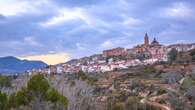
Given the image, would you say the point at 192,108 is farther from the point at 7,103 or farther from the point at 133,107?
the point at 7,103

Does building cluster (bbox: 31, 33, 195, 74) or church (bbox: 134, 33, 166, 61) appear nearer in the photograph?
building cluster (bbox: 31, 33, 195, 74)

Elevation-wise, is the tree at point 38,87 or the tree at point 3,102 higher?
the tree at point 38,87

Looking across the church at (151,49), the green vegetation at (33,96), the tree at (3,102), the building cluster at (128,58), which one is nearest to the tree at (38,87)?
the green vegetation at (33,96)

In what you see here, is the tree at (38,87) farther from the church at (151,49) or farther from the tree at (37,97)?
the church at (151,49)

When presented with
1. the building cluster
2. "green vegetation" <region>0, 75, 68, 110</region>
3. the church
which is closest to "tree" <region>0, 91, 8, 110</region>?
"green vegetation" <region>0, 75, 68, 110</region>

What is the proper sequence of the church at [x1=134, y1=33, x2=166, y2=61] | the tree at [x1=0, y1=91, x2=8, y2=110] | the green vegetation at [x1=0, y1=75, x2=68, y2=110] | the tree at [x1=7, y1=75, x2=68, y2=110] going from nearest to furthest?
the tree at [x1=7, y1=75, x2=68, y2=110], the tree at [x1=0, y1=91, x2=8, y2=110], the green vegetation at [x1=0, y1=75, x2=68, y2=110], the church at [x1=134, y1=33, x2=166, y2=61]

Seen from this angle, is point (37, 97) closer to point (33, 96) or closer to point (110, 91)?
point (33, 96)

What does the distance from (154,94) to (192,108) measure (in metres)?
13.5

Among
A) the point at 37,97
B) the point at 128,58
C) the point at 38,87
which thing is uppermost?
the point at 128,58

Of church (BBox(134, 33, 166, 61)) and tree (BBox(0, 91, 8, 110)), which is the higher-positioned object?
church (BBox(134, 33, 166, 61))

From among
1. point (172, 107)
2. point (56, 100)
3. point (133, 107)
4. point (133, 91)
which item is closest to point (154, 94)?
point (133, 91)

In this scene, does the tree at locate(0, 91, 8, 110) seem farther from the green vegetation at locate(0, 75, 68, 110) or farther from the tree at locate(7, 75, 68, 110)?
the tree at locate(7, 75, 68, 110)

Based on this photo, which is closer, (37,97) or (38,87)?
(37,97)

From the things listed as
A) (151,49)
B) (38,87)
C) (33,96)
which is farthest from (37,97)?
(151,49)
